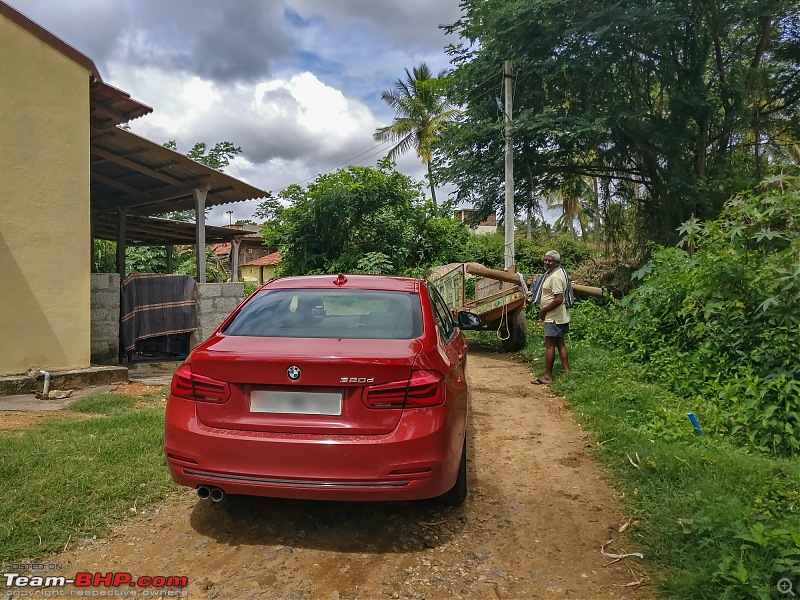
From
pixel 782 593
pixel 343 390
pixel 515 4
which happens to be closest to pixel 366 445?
pixel 343 390

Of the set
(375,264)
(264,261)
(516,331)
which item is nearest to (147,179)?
(375,264)

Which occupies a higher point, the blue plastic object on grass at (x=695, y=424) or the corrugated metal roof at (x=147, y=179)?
the corrugated metal roof at (x=147, y=179)

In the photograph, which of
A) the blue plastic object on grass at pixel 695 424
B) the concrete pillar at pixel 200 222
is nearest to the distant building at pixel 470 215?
the concrete pillar at pixel 200 222

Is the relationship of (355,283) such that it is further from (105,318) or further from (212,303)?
(212,303)

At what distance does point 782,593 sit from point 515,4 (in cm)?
1317

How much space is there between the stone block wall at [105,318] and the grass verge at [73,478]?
2975mm

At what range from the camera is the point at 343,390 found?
2738mm

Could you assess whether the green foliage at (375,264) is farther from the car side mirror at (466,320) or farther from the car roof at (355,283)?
the car roof at (355,283)

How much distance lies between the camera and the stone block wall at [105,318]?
25.8 ft

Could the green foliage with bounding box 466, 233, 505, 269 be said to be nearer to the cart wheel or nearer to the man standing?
the cart wheel

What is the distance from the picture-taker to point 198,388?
2873 millimetres

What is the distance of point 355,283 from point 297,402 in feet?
4.09

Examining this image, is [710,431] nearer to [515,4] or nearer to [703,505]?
[703,505]

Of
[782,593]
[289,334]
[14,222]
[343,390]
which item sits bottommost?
[782,593]
